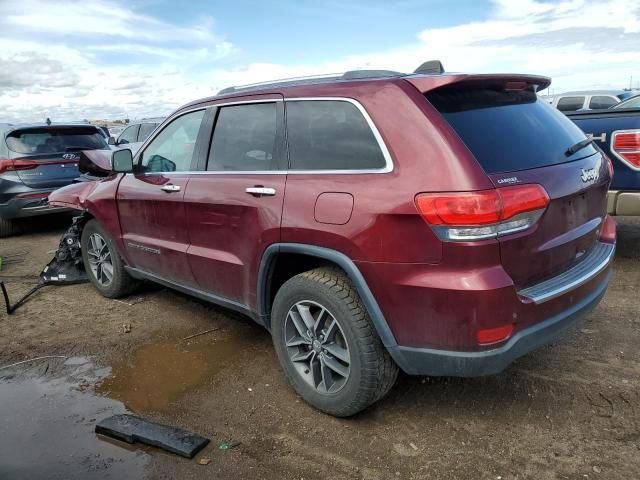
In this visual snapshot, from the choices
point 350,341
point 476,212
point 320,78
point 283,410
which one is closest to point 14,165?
point 320,78

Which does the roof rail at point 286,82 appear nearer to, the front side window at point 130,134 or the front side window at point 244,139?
the front side window at point 244,139

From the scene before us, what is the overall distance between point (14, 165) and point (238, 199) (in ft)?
19.9

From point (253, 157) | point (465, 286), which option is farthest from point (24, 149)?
point (465, 286)

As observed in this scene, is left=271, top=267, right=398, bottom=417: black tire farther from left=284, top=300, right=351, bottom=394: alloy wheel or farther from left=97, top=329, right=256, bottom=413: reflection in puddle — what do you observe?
left=97, top=329, right=256, bottom=413: reflection in puddle

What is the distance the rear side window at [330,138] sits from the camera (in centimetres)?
273

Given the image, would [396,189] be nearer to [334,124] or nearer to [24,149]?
[334,124]

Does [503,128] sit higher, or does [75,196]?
[503,128]

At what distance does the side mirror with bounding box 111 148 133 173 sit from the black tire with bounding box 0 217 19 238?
5.07m

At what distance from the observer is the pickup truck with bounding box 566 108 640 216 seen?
4.87 m

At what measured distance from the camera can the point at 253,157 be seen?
11.1ft

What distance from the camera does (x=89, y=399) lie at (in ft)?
11.1

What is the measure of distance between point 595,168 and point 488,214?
1126 millimetres

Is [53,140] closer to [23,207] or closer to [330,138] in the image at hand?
[23,207]

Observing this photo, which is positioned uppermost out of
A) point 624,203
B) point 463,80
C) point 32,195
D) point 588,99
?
point 463,80
